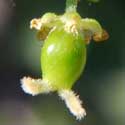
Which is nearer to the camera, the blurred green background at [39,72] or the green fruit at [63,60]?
the green fruit at [63,60]

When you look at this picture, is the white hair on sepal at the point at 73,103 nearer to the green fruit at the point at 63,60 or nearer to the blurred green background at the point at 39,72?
the green fruit at the point at 63,60

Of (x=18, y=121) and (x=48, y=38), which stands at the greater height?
(x=18, y=121)

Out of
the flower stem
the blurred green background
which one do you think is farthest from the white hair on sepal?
the blurred green background

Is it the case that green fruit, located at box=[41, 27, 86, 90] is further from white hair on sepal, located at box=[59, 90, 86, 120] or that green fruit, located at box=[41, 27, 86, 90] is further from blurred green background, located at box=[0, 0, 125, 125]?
blurred green background, located at box=[0, 0, 125, 125]

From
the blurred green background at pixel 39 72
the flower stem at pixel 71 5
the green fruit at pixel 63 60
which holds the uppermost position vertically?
the blurred green background at pixel 39 72

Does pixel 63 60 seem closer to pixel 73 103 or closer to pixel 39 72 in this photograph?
pixel 73 103

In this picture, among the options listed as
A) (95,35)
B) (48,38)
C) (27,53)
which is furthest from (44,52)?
(27,53)

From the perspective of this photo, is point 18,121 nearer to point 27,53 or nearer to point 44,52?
point 27,53

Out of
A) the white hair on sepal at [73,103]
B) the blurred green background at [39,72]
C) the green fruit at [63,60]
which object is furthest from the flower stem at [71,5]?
the blurred green background at [39,72]
